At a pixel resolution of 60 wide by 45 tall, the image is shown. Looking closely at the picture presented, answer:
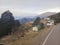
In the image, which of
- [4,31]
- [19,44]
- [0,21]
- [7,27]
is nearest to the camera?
[19,44]

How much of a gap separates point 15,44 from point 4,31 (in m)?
23.3

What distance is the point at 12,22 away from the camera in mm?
46625

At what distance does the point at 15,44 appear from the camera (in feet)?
56.7

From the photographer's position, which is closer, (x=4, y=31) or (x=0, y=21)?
(x=4, y=31)

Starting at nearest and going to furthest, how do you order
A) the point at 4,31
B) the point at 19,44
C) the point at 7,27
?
the point at 19,44
the point at 4,31
the point at 7,27

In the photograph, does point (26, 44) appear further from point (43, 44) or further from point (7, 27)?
point (7, 27)

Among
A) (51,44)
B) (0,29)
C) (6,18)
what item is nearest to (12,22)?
(6,18)

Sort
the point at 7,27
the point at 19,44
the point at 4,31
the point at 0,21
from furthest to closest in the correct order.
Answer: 1. the point at 0,21
2. the point at 7,27
3. the point at 4,31
4. the point at 19,44

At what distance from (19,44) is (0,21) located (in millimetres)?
29324

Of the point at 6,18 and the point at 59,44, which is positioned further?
the point at 6,18

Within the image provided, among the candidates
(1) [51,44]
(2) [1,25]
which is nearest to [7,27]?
(2) [1,25]

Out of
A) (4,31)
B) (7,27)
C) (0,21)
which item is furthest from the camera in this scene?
(0,21)

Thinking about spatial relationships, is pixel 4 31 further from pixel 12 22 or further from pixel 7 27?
pixel 12 22

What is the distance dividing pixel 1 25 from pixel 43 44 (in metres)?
26.6
